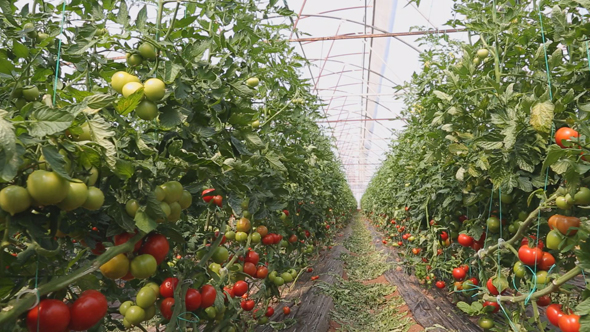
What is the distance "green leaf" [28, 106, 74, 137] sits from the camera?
2.24 feet

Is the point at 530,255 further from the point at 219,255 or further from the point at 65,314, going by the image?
the point at 65,314

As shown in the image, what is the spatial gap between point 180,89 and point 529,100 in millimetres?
1350

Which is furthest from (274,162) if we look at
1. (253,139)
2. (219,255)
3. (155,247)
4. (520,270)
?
(520,270)

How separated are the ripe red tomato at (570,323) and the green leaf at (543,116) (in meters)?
0.68

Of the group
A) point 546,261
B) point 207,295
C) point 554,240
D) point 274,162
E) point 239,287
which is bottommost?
point 239,287

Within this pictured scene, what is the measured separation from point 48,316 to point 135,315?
375 millimetres

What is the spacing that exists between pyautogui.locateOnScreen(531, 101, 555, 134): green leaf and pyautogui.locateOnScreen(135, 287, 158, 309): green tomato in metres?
1.58

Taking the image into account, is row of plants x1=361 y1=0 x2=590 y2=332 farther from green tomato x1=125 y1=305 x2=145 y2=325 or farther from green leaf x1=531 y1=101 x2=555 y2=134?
green tomato x1=125 y1=305 x2=145 y2=325

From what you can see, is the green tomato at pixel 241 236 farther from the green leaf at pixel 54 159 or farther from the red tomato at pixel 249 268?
the green leaf at pixel 54 159

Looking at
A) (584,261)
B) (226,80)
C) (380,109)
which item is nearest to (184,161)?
(226,80)

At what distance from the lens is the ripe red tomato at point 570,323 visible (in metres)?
1.16

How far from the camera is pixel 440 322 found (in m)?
3.11

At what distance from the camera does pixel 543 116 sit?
1346 millimetres

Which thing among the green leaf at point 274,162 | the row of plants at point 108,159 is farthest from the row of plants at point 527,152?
the row of plants at point 108,159
